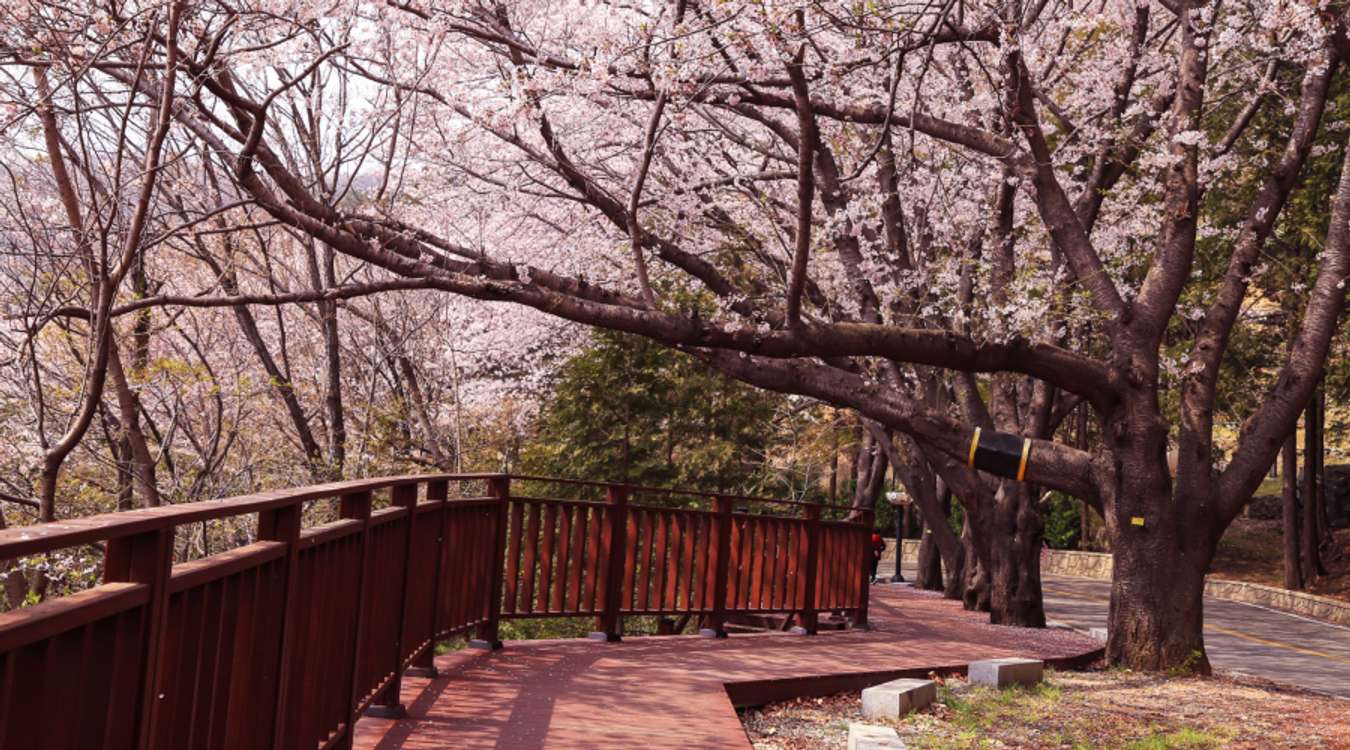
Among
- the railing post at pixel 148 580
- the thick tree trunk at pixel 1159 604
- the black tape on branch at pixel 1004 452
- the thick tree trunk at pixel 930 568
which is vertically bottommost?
the thick tree trunk at pixel 930 568

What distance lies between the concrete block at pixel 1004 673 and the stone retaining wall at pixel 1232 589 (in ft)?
60.3

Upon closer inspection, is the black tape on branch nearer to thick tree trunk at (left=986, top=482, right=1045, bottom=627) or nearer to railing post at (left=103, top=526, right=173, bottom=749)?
thick tree trunk at (left=986, top=482, right=1045, bottom=627)

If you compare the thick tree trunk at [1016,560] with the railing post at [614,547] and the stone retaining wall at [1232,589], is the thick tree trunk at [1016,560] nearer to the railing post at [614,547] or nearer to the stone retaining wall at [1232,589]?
the railing post at [614,547]

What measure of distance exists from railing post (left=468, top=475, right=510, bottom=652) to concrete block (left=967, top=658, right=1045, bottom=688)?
3.62 m

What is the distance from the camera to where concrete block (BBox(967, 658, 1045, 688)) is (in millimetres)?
9477

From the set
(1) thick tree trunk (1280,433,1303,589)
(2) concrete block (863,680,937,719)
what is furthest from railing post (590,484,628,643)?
(1) thick tree trunk (1280,433,1303,589)

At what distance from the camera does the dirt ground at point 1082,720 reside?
24.1ft

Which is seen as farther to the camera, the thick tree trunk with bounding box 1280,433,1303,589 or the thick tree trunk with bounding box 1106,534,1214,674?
the thick tree trunk with bounding box 1280,433,1303,589

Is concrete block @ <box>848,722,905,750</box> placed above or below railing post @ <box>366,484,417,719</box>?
below

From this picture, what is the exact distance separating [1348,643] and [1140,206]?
10008 millimetres

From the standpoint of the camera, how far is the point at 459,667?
809cm

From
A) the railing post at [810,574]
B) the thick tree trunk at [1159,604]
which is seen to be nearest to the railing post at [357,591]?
the railing post at [810,574]

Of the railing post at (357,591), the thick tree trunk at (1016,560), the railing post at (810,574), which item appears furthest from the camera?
the thick tree trunk at (1016,560)

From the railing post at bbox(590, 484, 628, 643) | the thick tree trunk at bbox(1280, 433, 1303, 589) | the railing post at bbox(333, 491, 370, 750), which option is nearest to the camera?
the railing post at bbox(333, 491, 370, 750)
